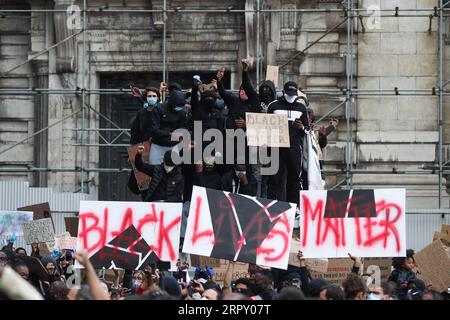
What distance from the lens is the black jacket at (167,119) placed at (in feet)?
58.9

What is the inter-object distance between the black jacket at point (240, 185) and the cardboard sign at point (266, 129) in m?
0.44

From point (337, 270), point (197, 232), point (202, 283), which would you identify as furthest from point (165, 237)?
point (337, 270)

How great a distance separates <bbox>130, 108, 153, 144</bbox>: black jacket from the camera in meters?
18.1

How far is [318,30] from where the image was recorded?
24.3 m

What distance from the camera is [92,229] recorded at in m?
15.0

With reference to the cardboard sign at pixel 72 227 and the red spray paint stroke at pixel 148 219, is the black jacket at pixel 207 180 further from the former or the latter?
the red spray paint stroke at pixel 148 219

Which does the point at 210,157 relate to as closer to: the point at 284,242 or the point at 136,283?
the point at 136,283

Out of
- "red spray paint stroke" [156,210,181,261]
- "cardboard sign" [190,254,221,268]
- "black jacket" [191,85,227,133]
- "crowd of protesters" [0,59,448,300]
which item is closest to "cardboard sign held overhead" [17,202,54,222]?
"crowd of protesters" [0,59,448,300]

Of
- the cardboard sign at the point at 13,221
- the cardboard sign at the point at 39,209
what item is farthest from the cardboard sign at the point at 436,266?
the cardboard sign at the point at 13,221

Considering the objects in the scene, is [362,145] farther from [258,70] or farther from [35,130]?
[35,130]

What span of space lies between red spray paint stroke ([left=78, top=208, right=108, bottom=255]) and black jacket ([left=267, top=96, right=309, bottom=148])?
350 cm

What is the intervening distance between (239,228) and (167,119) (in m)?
3.69

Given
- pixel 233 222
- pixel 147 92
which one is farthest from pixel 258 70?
pixel 233 222

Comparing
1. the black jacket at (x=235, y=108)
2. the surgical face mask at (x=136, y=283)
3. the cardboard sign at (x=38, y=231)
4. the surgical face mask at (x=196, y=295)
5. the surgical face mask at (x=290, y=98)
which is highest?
the surgical face mask at (x=290, y=98)
